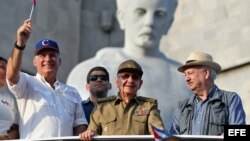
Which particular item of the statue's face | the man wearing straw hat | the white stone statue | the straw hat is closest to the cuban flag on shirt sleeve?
the man wearing straw hat

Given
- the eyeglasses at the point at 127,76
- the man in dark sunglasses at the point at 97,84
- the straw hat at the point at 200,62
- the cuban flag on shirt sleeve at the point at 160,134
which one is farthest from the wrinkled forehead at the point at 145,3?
the cuban flag on shirt sleeve at the point at 160,134

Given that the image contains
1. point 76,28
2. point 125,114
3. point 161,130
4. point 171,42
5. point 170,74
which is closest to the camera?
point 161,130

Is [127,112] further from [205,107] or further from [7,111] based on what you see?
[7,111]

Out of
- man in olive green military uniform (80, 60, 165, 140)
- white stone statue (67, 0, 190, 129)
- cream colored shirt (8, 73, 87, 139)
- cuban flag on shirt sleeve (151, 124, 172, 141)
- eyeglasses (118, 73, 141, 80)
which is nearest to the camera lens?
cuban flag on shirt sleeve (151, 124, 172, 141)

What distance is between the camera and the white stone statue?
434 inches

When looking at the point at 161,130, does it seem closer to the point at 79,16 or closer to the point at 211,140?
the point at 211,140

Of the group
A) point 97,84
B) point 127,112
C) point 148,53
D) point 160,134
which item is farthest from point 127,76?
point 148,53

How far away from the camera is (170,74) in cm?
1111

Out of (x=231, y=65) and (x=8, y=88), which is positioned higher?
(x=231, y=65)

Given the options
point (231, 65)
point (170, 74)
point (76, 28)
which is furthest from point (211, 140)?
point (76, 28)

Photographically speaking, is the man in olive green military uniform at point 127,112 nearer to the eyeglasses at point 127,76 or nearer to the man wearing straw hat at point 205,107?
the eyeglasses at point 127,76

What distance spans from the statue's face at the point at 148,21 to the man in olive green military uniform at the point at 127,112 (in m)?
3.36

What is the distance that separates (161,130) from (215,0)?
767cm

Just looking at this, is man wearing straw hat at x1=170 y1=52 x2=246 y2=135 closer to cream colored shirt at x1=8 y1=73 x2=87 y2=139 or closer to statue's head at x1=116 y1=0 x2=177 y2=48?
cream colored shirt at x1=8 y1=73 x2=87 y2=139
